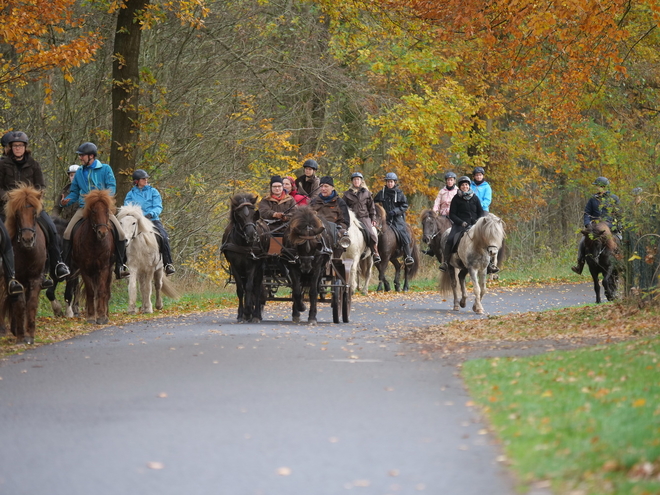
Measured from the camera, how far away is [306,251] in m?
16.5

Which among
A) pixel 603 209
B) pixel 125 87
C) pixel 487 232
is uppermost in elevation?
pixel 125 87

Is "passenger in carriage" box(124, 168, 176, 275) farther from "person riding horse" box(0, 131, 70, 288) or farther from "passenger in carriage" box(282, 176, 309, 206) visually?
"person riding horse" box(0, 131, 70, 288)

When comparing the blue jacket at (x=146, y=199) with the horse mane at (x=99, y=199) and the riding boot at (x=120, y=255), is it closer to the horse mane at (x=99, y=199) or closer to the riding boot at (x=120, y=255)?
the riding boot at (x=120, y=255)

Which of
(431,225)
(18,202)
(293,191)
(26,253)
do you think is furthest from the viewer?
(431,225)

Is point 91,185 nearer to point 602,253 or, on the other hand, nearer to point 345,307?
point 345,307

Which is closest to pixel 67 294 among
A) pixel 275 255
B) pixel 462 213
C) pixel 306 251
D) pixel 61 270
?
pixel 61 270

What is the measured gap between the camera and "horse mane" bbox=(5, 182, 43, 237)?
46.9 ft

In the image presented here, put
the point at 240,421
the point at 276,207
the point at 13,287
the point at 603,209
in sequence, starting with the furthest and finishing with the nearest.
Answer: the point at 603,209 → the point at 276,207 → the point at 13,287 → the point at 240,421

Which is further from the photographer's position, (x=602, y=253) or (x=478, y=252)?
(x=602, y=253)

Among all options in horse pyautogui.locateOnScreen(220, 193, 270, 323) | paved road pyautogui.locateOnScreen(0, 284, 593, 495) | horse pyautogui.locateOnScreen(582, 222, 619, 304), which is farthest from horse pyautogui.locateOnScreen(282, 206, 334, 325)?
horse pyautogui.locateOnScreen(582, 222, 619, 304)

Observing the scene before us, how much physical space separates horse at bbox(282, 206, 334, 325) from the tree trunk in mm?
7996

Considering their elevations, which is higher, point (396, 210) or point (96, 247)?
point (396, 210)

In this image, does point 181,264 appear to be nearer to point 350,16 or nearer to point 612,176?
point 350,16

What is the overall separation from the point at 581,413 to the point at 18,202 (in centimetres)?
912
